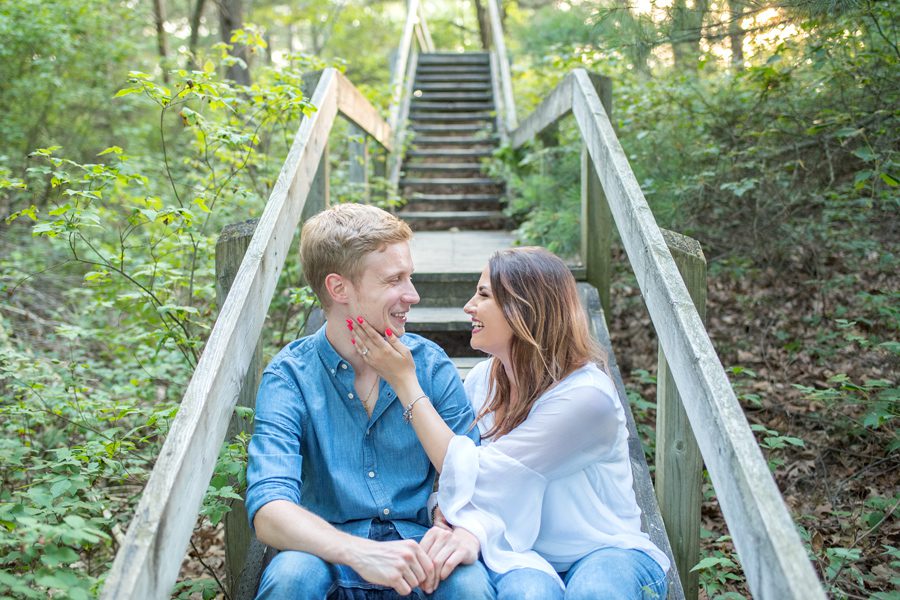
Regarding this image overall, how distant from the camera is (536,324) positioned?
2.19m

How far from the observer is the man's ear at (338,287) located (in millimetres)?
2166

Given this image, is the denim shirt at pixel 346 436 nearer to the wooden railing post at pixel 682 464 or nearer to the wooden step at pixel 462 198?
the wooden railing post at pixel 682 464

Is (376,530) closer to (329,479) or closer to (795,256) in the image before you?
(329,479)

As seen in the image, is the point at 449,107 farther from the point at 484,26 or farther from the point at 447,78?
the point at 484,26

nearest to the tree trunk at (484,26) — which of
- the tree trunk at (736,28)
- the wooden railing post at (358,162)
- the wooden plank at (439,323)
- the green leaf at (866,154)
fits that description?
the wooden railing post at (358,162)

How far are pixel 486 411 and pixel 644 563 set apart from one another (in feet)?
2.01

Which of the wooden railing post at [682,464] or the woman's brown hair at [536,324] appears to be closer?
the woman's brown hair at [536,324]

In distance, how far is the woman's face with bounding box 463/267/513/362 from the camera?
7.25ft

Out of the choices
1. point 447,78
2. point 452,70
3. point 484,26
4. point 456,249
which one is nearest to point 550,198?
point 456,249

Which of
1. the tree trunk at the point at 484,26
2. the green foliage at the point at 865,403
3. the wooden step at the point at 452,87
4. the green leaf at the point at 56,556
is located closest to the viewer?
Answer: the green leaf at the point at 56,556

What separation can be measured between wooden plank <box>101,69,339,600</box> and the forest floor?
29.9 inches

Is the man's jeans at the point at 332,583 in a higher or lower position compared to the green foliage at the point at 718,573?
higher

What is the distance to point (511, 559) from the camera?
194 centimetres

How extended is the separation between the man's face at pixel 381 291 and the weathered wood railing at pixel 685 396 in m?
0.73
